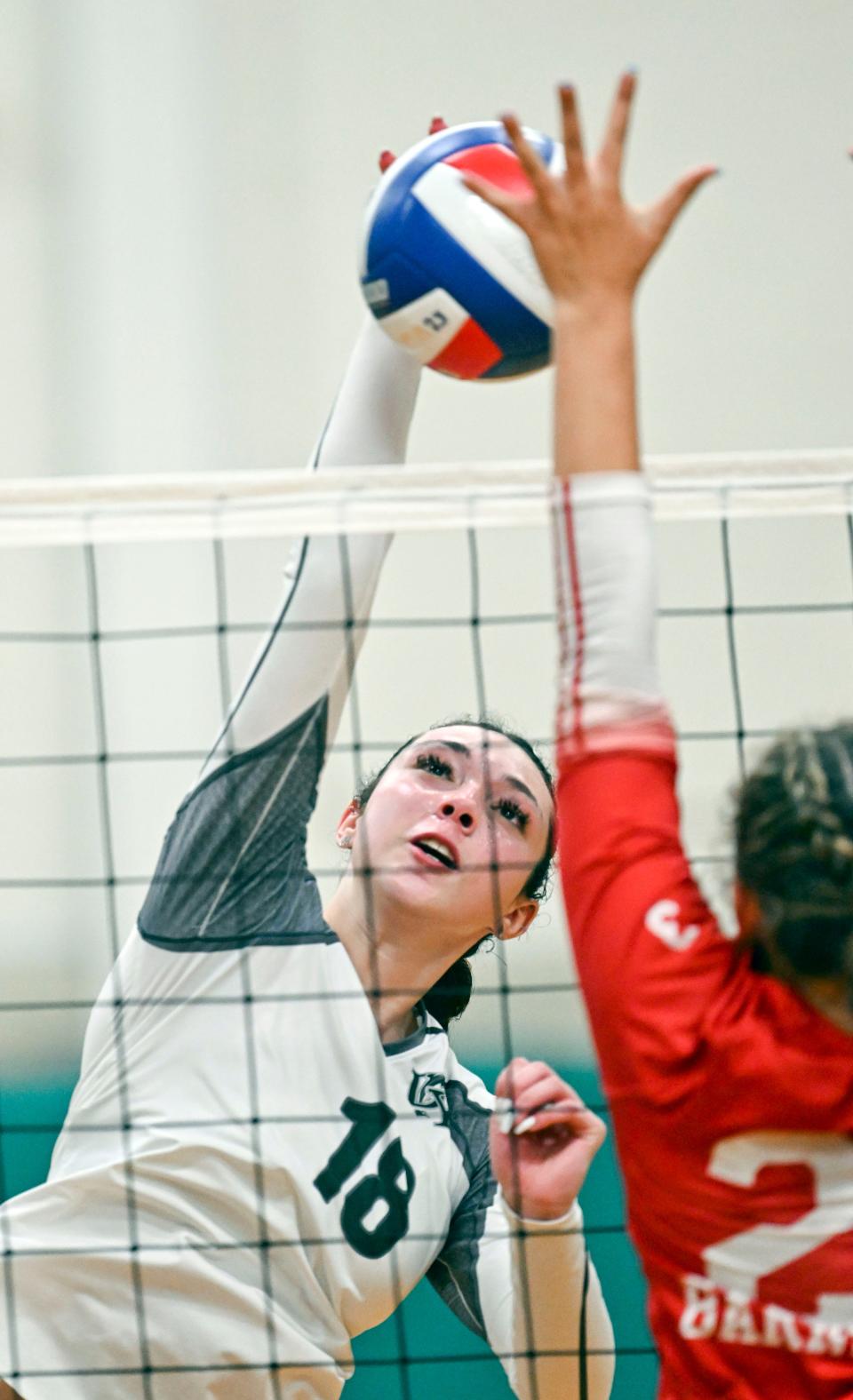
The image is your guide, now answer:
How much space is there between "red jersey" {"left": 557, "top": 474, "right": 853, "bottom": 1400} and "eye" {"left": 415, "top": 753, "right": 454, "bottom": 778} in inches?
42.0

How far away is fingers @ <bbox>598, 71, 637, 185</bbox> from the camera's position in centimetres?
104

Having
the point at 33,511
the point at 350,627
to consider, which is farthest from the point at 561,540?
the point at 33,511

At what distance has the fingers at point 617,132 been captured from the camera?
40.9 inches

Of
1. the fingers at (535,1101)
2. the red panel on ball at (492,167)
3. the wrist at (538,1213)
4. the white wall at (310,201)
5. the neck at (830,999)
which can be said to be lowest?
the wrist at (538,1213)

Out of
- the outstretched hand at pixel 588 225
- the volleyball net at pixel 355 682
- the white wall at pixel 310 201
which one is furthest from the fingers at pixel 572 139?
the white wall at pixel 310 201

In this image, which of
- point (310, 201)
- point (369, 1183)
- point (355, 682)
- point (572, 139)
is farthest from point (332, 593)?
point (310, 201)

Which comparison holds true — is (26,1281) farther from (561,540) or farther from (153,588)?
(153,588)

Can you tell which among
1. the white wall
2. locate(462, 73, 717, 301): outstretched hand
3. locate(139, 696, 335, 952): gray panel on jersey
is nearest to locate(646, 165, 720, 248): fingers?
locate(462, 73, 717, 301): outstretched hand

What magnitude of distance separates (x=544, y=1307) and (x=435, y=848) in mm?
588

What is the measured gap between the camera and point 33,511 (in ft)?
6.11

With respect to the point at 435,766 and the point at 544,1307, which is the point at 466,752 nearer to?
the point at 435,766

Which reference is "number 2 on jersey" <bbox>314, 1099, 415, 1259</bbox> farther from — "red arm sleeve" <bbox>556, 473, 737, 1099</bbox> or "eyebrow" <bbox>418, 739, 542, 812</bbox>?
"red arm sleeve" <bbox>556, 473, 737, 1099</bbox>

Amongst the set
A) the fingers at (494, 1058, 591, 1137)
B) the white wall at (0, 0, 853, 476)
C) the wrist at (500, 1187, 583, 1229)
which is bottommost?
the wrist at (500, 1187, 583, 1229)

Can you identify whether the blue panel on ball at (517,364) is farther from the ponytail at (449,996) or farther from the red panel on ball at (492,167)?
the ponytail at (449,996)
